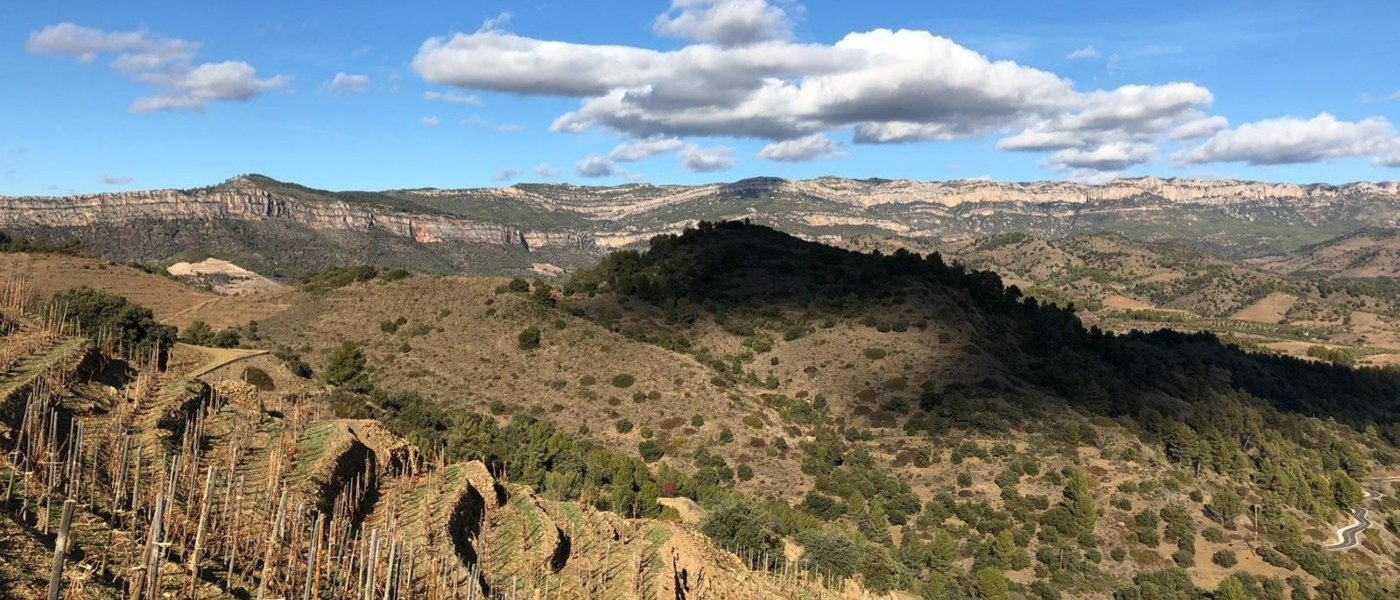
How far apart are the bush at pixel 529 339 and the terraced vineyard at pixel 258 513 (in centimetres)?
5284

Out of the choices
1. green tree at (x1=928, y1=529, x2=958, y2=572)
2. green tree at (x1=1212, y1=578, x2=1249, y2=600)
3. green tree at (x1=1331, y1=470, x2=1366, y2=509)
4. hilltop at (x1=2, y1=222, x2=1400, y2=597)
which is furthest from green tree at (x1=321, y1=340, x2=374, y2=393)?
green tree at (x1=1331, y1=470, x2=1366, y2=509)

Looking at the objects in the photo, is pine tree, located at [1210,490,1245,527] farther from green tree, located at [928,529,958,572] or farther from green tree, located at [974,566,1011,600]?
green tree, located at [928,529,958,572]

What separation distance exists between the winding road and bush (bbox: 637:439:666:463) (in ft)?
175

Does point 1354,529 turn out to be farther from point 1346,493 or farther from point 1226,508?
point 1226,508

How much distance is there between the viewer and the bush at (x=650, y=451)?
233 feet

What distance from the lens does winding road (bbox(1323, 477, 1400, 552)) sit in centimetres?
6869

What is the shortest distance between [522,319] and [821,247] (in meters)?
55.4

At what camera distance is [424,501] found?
91.5 ft

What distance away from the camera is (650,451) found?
71312 mm

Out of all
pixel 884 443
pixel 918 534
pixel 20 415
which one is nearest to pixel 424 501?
pixel 20 415

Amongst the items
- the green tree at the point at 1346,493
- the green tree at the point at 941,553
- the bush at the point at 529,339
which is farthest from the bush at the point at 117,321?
the green tree at the point at 1346,493

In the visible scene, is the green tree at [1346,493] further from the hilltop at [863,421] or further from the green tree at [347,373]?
the green tree at [347,373]

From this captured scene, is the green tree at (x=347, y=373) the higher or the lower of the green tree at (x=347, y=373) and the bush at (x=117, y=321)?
the lower

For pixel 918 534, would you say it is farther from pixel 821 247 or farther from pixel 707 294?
pixel 821 247
